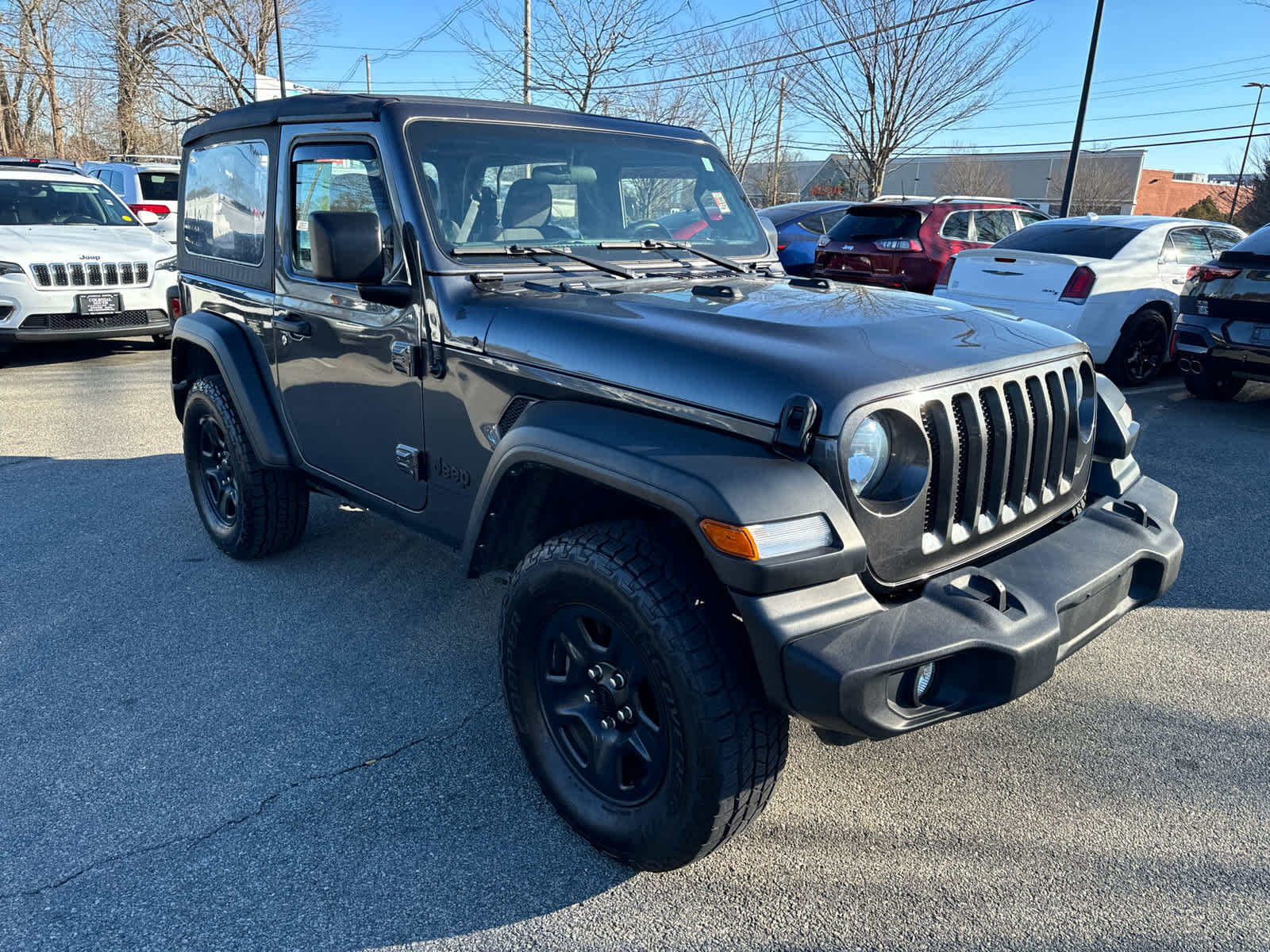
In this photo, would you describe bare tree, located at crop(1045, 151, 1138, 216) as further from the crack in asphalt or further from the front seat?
the crack in asphalt

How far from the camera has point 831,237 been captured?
1085cm

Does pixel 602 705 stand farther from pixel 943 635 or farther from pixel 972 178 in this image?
pixel 972 178

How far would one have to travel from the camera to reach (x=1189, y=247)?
8.64 meters

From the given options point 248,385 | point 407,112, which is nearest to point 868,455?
point 407,112

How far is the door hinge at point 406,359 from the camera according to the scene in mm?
3018

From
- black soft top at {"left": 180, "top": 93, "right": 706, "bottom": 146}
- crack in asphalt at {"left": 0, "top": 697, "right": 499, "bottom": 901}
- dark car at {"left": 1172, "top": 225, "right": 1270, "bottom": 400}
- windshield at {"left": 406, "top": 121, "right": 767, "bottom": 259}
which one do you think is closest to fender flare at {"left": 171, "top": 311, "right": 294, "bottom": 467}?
black soft top at {"left": 180, "top": 93, "right": 706, "bottom": 146}

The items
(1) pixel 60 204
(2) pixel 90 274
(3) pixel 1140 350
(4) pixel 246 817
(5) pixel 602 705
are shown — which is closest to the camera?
(5) pixel 602 705

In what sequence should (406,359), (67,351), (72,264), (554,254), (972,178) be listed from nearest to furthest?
1. (406,359)
2. (554,254)
3. (72,264)
4. (67,351)
5. (972,178)

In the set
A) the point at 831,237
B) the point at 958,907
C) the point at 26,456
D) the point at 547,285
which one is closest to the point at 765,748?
the point at 958,907

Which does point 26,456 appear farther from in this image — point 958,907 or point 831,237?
point 831,237

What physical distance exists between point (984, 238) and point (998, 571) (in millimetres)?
9467

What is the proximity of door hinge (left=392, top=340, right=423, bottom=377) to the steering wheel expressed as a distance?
94 centimetres

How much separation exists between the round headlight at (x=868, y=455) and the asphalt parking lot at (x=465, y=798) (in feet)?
3.40

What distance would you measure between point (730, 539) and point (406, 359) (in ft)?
4.93
